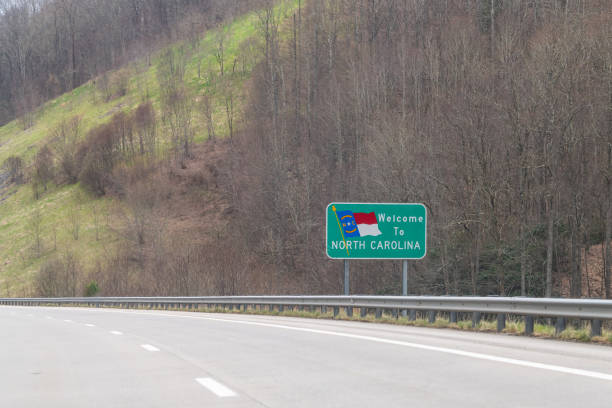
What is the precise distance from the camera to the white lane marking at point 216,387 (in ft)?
26.4

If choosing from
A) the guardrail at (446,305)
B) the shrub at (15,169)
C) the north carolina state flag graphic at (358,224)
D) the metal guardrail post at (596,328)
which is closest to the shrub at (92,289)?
the guardrail at (446,305)

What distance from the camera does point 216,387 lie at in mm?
8555

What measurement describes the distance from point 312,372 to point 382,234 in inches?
663

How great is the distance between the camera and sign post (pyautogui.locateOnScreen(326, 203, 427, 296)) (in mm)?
26141

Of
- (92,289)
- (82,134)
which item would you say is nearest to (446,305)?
(92,289)

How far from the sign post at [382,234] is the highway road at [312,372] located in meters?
10.5

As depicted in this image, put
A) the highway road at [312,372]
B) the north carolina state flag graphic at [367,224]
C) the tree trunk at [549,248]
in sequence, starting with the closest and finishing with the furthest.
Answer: the highway road at [312,372] → the north carolina state flag graphic at [367,224] → the tree trunk at [549,248]

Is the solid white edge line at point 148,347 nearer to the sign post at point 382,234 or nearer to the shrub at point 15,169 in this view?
the sign post at point 382,234

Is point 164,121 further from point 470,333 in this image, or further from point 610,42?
point 470,333

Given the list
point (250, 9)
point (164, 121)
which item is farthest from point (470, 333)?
point (250, 9)

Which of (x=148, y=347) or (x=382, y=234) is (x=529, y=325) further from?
(x=382, y=234)

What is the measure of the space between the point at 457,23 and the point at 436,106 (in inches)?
445

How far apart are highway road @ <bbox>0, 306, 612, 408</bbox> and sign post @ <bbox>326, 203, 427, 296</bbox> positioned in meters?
10.5

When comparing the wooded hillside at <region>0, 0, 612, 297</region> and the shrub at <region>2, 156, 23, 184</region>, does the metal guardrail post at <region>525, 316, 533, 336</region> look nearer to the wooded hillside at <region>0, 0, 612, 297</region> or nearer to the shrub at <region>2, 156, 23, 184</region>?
the wooded hillside at <region>0, 0, 612, 297</region>
